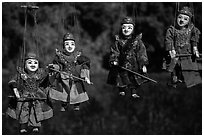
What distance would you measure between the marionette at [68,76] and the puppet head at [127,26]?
1.41 feet

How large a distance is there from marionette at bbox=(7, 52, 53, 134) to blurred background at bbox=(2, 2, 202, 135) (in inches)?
284

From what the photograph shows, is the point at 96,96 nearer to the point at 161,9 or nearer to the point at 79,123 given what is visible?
the point at 79,123

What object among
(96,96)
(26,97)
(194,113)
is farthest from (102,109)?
(26,97)

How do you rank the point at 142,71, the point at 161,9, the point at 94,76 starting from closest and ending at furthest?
the point at 142,71
the point at 161,9
the point at 94,76

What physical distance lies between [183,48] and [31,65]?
1.31 m

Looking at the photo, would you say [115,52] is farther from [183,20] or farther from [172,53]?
[183,20]

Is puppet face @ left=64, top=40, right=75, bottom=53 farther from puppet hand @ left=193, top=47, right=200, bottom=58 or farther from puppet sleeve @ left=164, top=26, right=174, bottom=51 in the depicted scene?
puppet hand @ left=193, top=47, right=200, bottom=58

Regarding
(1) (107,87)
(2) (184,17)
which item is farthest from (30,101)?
(1) (107,87)

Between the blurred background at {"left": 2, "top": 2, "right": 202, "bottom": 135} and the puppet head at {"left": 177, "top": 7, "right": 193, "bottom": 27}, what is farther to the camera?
the blurred background at {"left": 2, "top": 2, "right": 202, "bottom": 135}

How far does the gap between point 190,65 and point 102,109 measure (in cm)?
916

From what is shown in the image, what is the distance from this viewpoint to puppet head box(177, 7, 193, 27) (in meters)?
7.51

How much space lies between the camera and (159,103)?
16109mm

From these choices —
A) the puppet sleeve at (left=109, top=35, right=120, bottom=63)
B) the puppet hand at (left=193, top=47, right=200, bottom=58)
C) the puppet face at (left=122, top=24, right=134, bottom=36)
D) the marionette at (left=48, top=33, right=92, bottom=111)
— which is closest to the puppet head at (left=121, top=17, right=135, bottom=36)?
the puppet face at (left=122, top=24, right=134, bottom=36)

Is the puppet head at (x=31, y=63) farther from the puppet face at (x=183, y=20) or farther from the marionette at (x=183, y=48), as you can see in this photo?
the puppet face at (x=183, y=20)
